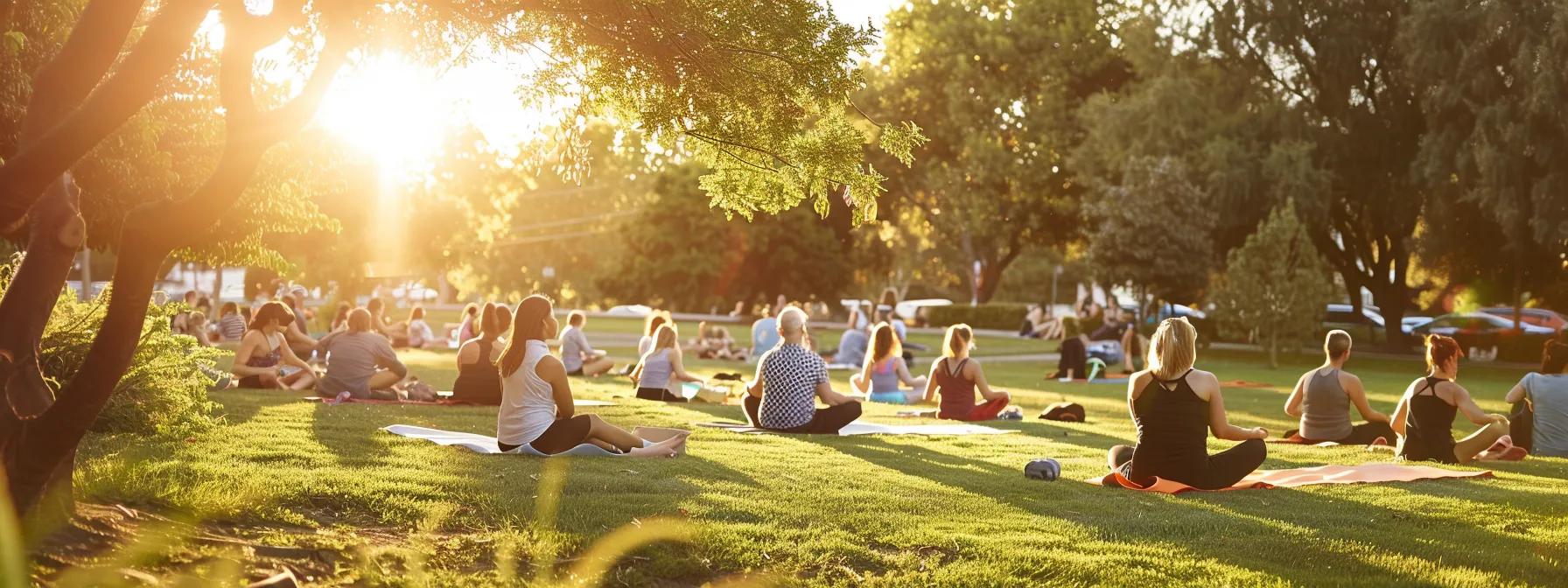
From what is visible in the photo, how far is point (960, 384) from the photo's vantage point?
1614cm

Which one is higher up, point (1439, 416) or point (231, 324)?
point (231, 324)

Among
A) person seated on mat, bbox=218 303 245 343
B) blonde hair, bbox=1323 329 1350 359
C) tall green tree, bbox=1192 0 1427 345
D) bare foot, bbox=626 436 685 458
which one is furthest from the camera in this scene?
tall green tree, bbox=1192 0 1427 345

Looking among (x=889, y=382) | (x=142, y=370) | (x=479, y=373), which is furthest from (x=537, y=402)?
(x=889, y=382)

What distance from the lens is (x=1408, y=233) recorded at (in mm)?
38438

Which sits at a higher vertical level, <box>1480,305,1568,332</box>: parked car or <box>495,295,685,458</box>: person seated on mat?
<box>1480,305,1568,332</box>: parked car

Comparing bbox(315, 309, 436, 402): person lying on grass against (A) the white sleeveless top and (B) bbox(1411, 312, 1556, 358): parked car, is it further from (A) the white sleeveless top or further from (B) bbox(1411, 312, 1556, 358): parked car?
(B) bbox(1411, 312, 1556, 358): parked car

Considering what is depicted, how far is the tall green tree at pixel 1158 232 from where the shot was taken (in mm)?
37094

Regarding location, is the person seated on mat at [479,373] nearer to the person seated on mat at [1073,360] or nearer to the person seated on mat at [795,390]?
the person seated on mat at [795,390]

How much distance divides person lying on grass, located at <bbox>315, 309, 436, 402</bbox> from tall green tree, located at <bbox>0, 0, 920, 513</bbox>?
502cm

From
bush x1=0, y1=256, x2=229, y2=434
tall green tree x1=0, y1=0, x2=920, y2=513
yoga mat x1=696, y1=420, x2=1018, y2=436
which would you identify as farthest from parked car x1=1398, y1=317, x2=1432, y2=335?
bush x1=0, y1=256, x2=229, y2=434

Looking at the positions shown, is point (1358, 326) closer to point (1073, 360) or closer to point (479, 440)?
point (1073, 360)

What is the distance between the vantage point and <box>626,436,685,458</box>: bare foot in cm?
1077

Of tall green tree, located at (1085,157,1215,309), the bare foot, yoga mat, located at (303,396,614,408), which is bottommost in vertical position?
yoga mat, located at (303,396,614,408)

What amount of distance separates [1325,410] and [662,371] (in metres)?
8.30
